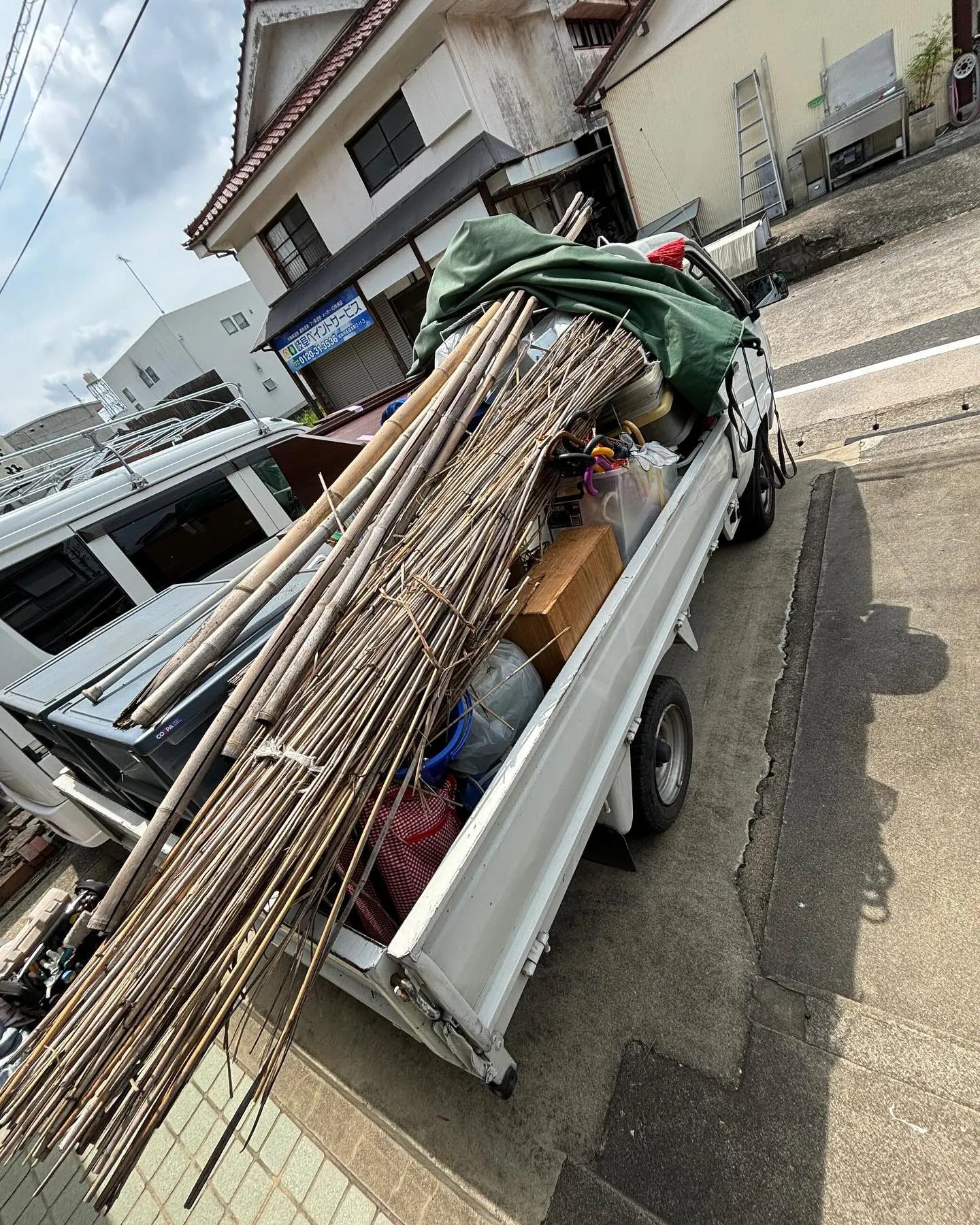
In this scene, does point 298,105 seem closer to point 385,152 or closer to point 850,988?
point 385,152

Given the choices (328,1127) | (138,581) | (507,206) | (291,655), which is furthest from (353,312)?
(328,1127)

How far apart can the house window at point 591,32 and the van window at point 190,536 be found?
1475 centimetres

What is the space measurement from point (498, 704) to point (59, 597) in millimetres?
3653

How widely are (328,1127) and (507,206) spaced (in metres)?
13.2

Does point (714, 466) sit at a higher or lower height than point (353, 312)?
lower

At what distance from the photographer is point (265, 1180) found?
2141mm

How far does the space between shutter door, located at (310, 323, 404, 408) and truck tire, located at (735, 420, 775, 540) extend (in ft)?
36.7

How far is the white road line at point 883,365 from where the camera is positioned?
16.9 ft

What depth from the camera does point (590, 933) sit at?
8.05ft

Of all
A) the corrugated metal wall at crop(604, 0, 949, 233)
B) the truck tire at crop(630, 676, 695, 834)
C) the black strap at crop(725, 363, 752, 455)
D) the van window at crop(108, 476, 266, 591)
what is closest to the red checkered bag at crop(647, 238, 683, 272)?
the black strap at crop(725, 363, 752, 455)

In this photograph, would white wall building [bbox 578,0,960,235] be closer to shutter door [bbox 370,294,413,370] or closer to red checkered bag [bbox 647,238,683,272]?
shutter door [bbox 370,294,413,370]

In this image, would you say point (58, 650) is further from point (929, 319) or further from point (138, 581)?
point (929, 319)

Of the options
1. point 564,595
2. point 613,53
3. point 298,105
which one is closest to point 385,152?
point 298,105

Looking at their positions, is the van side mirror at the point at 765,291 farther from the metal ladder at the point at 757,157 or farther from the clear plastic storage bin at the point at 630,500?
the metal ladder at the point at 757,157
